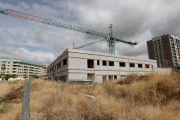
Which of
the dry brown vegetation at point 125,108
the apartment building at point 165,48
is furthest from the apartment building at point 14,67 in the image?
the apartment building at point 165,48

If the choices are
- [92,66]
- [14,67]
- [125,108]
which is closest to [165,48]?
[92,66]

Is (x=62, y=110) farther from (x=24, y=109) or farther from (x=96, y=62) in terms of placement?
(x=96, y=62)

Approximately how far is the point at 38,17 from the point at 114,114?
166 ft

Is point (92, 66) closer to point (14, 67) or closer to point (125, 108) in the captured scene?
point (125, 108)

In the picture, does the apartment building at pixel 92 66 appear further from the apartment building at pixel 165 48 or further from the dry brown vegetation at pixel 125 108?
the apartment building at pixel 165 48

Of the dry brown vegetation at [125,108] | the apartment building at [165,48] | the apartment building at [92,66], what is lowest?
the dry brown vegetation at [125,108]

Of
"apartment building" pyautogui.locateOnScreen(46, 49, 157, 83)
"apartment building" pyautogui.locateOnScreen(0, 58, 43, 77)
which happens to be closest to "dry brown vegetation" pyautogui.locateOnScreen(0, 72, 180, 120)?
"apartment building" pyautogui.locateOnScreen(46, 49, 157, 83)

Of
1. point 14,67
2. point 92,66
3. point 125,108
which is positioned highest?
point 14,67

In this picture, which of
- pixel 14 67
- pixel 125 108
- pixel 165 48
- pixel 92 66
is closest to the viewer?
pixel 125 108

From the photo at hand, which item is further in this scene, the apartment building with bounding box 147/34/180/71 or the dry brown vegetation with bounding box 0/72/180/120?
the apartment building with bounding box 147/34/180/71

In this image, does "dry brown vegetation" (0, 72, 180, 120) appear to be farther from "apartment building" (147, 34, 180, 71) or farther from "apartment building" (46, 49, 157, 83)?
"apartment building" (147, 34, 180, 71)

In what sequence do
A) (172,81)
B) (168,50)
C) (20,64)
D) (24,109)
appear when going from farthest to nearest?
(20,64) → (168,50) → (172,81) → (24,109)

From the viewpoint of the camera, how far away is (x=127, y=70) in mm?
25984

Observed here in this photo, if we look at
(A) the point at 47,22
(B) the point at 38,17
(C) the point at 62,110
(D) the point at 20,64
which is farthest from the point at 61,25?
(D) the point at 20,64
